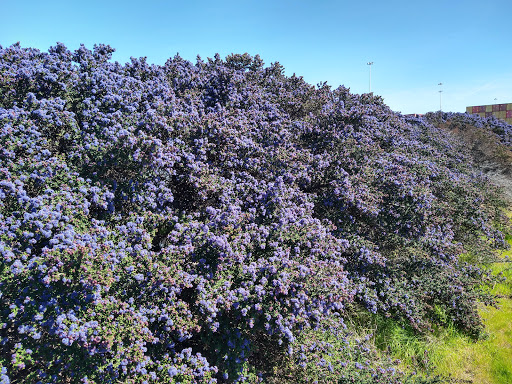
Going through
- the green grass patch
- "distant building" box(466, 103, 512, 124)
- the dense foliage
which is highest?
"distant building" box(466, 103, 512, 124)

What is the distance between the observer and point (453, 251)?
638 cm

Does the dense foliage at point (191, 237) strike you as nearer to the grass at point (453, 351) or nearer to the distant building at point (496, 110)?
the grass at point (453, 351)

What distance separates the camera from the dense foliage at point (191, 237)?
119 inches

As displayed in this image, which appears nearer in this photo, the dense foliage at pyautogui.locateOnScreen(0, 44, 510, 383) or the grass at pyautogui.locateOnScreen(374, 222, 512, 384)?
the dense foliage at pyautogui.locateOnScreen(0, 44, 510, 383)

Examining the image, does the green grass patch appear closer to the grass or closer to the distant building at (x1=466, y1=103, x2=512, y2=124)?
the grass

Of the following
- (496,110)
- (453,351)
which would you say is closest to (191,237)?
(453,351)

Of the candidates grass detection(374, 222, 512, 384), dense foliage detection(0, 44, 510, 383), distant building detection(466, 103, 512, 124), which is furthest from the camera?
distant building detection(466, 103, 512, 124)

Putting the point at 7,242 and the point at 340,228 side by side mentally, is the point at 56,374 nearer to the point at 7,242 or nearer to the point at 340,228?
the point at 7,242

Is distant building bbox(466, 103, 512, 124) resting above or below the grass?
above

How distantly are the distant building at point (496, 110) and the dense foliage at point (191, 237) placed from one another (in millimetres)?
36408

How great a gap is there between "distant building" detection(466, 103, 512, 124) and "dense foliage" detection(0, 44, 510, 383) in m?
36.4

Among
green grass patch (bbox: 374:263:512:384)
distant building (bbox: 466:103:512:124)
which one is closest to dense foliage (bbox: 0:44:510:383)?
green grass patch (bbox: 374:263:512:384)

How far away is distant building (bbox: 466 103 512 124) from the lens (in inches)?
1412

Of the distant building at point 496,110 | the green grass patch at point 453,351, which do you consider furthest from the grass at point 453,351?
the distant building at point 496,110
